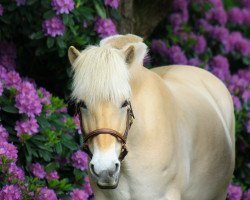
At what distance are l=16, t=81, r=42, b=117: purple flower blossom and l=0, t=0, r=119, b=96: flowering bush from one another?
47 cm

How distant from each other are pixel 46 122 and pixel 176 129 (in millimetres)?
1274

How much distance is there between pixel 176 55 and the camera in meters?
7.61

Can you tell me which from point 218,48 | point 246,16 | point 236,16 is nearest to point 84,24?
point 218,48

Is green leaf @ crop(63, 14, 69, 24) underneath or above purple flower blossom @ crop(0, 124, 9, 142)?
above

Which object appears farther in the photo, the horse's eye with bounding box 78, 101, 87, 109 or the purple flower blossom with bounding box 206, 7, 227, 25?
the purple flower blossom with bounding box 206, 7, 227, 25

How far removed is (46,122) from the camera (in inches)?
223

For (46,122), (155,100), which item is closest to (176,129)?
(155,100)

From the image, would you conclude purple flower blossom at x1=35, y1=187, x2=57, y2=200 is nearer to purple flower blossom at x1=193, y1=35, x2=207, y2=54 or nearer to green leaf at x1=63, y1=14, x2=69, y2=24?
green leaf at x1=63, y1=14, x2=69, y2=24

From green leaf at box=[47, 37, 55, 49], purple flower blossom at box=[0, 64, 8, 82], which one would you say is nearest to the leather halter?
purple flower blossom at box=[0, 64, 8, 82]

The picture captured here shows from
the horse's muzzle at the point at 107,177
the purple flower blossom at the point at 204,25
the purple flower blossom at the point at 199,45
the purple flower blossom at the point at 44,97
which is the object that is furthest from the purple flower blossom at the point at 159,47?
the horse's muzzle at the point at 107,177

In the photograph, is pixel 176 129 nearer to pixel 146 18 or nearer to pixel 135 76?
pixel 135 76

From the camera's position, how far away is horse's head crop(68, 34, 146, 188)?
3982mm

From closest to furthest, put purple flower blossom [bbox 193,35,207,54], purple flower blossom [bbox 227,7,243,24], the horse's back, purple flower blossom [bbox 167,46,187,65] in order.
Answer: the horse's back → purple flower blossom [bbox 167,46,187,65] → purple flower blossom [bbox 193,35,207,54] → purple flower blossom [bbox 227,7,243,24]

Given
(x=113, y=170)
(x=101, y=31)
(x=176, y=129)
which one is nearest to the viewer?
(x=113, y=170)
